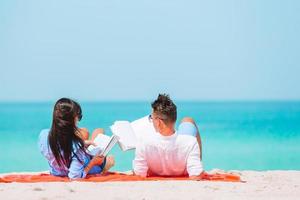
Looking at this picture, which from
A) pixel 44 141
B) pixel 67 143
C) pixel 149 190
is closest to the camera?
pixel 149 190

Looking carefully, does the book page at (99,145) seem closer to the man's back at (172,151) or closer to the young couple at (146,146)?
the young couple at (146,146)

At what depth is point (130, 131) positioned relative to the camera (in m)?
6.65

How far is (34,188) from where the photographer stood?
596 centimetres

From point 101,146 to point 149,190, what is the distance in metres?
0.85

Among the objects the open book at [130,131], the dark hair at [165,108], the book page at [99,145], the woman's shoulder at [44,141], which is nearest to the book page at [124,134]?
the open book at [130,131]

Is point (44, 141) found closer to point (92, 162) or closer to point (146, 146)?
point (92, 162)

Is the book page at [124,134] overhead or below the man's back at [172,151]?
overhead

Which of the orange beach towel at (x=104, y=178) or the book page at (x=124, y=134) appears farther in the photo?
the orange beach towel at (x=104, y=178)

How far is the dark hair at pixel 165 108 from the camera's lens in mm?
6508

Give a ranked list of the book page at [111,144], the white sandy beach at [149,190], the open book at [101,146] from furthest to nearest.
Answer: the open book at [101,146] → the book page at [111,144] → the white sandy beach at [149,190]

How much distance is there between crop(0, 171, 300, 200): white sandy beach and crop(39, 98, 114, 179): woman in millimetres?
442

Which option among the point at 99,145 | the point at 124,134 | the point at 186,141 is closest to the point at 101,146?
the point at 99,145

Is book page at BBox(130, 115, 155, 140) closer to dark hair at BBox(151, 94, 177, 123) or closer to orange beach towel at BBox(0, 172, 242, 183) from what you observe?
dark hair at BBox(151, 94, 177, 123)

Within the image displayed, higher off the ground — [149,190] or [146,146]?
[146,146]
